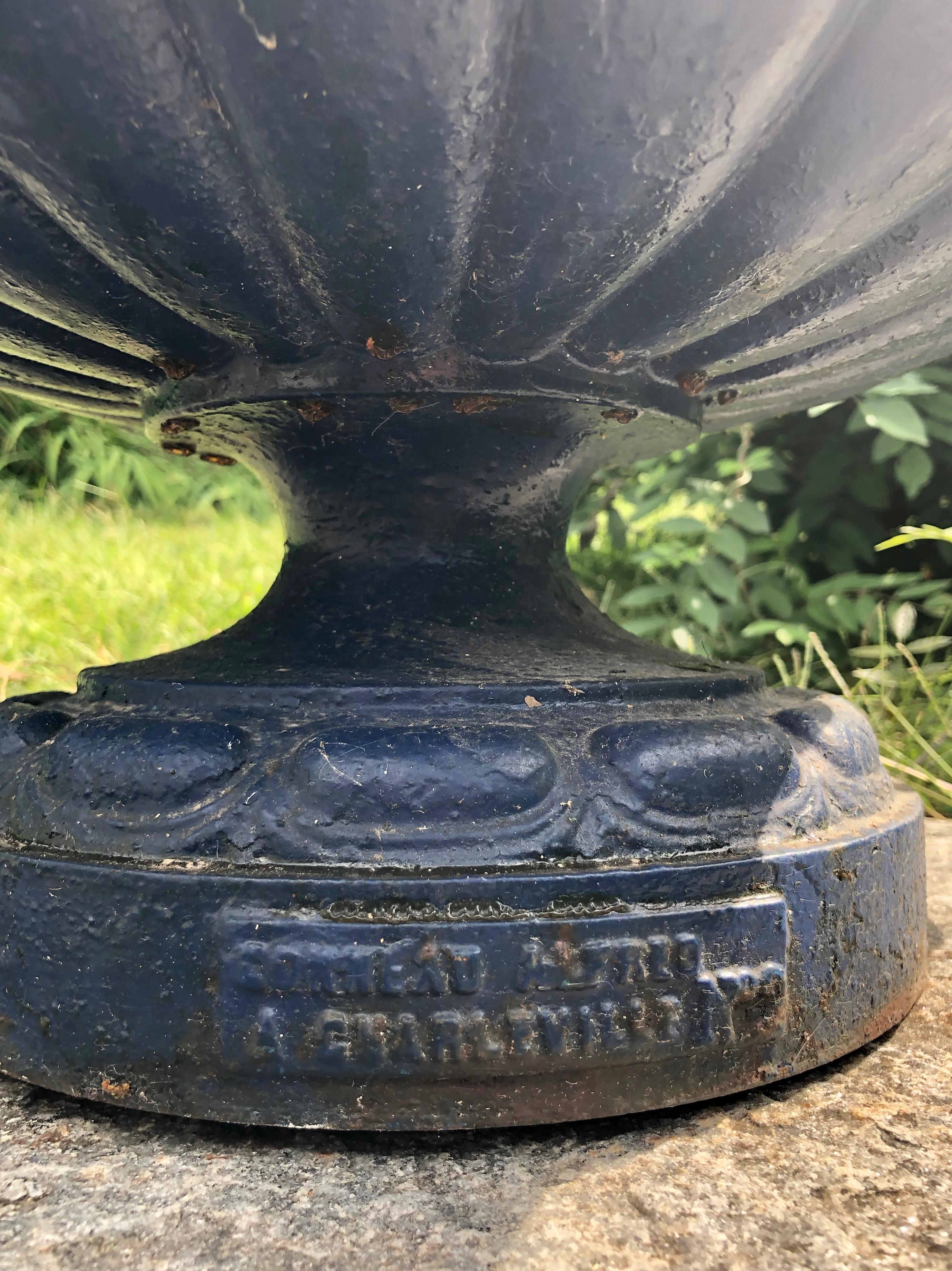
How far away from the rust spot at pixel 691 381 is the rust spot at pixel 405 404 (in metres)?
0.25

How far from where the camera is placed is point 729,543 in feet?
6.46

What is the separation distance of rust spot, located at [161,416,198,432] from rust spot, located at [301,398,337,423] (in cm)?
13

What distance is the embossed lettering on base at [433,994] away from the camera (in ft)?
2.02

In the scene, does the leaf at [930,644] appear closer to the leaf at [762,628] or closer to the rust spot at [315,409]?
the leaf at [762,628]

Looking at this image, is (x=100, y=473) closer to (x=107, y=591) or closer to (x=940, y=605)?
(x=107, y=591)

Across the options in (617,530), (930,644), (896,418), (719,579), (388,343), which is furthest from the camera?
(617,530)

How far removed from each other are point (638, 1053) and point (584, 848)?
0.45 ft

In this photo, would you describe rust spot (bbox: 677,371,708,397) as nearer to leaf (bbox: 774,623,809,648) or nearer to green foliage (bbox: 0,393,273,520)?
leaf (bbox: 774,623,809,648)

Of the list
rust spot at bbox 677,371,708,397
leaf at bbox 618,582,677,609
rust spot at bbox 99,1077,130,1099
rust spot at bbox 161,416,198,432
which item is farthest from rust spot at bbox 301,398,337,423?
leaf at bbox 618,582,677,609

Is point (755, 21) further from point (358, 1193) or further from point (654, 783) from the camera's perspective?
point (358, 1193)

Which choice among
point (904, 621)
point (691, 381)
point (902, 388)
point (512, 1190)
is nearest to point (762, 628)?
point (904, 621)

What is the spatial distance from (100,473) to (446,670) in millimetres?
3744

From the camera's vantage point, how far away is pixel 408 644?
83 cm

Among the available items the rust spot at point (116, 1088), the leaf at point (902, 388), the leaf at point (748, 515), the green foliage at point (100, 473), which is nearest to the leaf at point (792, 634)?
the leaf at point (748, 515)
